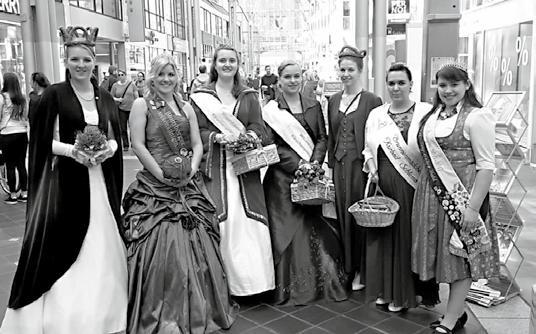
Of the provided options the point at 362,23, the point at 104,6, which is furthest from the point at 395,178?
Answer: the point at 104,6

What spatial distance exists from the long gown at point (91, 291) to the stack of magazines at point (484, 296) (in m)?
2.35

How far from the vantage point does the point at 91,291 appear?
3.11 meters

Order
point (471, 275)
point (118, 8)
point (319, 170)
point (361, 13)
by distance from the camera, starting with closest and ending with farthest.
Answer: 1. point (471, 275)
2. point (319, 170)
3. point (361, 13)
4. point (118, 8)

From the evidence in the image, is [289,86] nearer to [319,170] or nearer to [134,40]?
[319,170]

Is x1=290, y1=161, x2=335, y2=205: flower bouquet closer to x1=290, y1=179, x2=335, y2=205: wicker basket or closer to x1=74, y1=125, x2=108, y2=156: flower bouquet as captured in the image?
x1=290, y1=179, x2=335, y2=205: wicker basket

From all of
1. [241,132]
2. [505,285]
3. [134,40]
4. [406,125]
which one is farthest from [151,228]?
[134,40]

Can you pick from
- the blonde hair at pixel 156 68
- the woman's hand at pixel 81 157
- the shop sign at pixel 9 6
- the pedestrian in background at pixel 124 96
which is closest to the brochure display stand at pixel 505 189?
the blonde hair at pixel 156 68

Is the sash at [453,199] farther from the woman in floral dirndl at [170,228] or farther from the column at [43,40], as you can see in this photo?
the column at [43,40]

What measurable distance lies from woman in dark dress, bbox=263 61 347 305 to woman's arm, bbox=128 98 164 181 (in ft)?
3.01

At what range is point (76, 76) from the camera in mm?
3213

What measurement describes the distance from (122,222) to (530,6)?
322 inches

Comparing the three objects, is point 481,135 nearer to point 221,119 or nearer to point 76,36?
point 221,119

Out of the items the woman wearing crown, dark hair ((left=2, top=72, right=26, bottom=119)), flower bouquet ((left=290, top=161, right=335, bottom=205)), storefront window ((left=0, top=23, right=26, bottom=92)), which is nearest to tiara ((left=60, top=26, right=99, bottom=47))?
the woman wearing crown

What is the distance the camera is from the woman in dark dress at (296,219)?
391 cm
